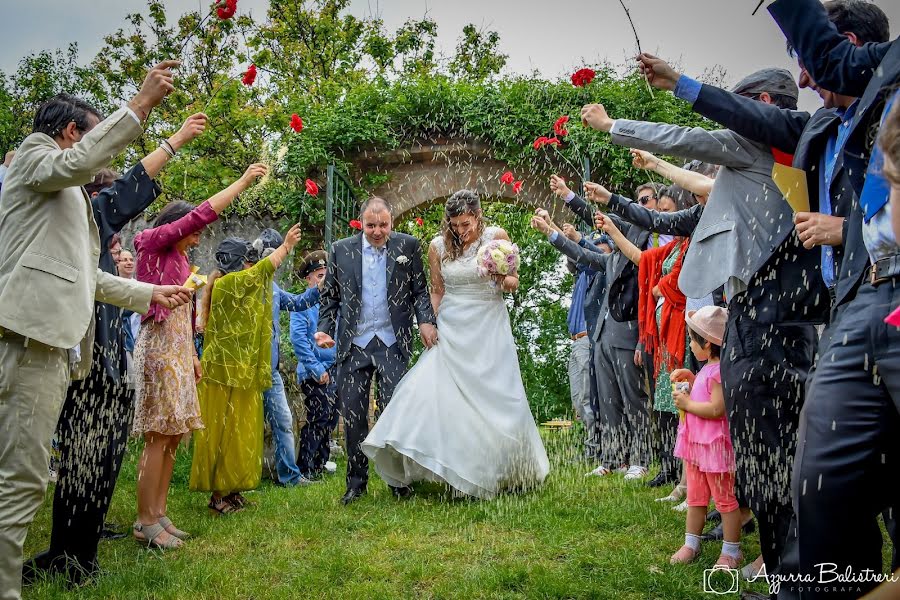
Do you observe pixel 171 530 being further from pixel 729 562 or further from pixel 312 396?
pixel 729 562

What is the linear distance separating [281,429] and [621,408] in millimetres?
3070

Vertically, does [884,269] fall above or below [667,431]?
above

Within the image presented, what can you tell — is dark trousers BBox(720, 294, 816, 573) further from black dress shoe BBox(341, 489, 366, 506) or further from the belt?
black dress shoe BBox(341, 489, 366, 506)

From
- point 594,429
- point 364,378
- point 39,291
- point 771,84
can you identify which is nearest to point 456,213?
point 364,378

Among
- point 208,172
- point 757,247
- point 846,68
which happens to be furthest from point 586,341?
point 208,172

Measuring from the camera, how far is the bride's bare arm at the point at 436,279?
6051 mm

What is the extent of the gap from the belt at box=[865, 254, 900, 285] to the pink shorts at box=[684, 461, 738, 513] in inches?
71.0

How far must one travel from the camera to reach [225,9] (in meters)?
3.98

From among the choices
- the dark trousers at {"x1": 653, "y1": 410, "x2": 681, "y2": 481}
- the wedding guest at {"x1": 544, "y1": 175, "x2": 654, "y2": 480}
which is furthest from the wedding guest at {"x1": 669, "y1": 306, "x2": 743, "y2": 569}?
the wedding guest at {"x1": 544, "y1": 175, "x2": 654, "y2": 480}

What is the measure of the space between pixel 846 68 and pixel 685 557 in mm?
2289

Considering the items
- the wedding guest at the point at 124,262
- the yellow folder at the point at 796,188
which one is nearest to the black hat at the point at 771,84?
the yellow folder at the point at 796,188

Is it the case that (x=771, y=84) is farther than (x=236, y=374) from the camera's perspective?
No

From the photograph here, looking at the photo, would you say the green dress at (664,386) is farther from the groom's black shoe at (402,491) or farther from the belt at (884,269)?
the belt at (884,269)

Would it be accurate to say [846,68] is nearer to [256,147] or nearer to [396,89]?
[396,89]
